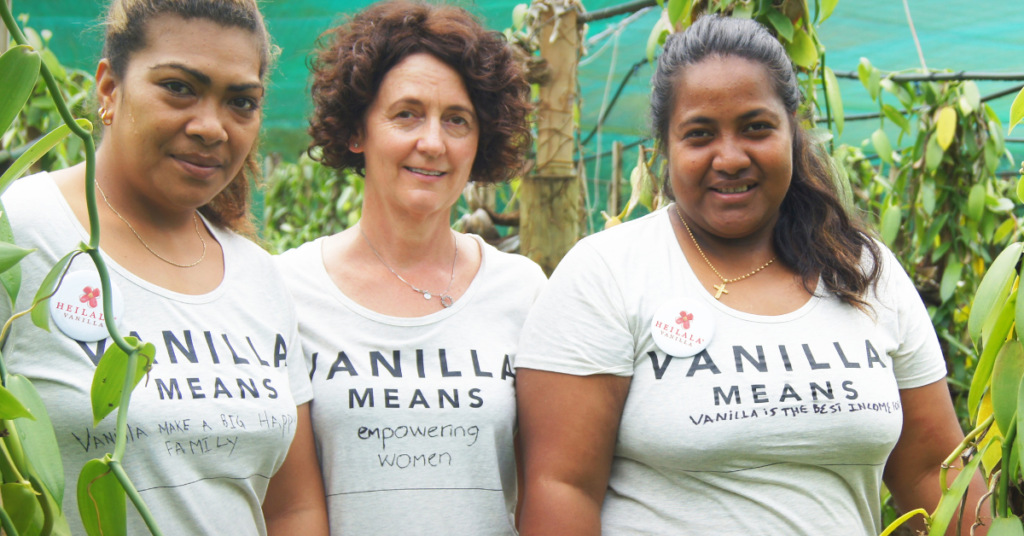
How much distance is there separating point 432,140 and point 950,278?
1877 mm

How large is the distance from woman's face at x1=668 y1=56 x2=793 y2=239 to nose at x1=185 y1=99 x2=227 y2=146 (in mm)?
647

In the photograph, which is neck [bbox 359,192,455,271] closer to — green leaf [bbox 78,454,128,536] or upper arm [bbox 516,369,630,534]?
upper arm [bbox 516,369,630,534]

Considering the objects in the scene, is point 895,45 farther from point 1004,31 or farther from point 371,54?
point 371,54

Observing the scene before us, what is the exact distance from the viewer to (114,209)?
1.08 meters

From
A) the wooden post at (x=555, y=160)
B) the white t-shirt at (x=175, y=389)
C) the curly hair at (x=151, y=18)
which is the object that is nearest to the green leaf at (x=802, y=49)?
the wooden post at (x=555, y=160)

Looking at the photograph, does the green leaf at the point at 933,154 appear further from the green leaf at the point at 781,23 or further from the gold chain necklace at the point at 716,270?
the gold chain necklace at the point at 716,270

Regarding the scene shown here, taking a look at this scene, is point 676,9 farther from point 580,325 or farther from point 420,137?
point 580,325

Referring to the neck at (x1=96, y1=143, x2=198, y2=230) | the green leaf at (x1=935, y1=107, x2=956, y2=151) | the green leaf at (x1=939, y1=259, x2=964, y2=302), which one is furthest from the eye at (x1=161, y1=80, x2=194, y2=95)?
the green leaf at (x1=939, y1=259, x2=964, y2=302)

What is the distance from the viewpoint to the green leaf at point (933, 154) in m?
2.42

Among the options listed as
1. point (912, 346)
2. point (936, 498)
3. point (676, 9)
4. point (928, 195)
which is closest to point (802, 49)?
point (676, 9)

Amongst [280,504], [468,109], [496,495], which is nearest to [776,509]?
[496,495]

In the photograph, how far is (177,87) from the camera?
Result: 1.04 metres

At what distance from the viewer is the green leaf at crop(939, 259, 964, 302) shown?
8.05 ft

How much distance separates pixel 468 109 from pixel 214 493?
78 centimetres
